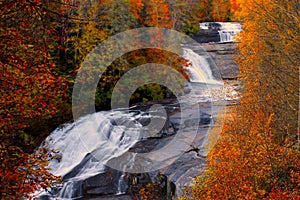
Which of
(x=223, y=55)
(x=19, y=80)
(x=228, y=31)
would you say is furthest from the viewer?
(x=228, y=31)

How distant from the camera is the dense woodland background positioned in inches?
213

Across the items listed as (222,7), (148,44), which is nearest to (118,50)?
(148,44)

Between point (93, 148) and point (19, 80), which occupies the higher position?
point (19, 80)

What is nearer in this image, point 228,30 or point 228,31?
point 228,31

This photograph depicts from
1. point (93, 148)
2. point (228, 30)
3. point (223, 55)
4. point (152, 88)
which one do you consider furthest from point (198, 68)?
point (93, 148)

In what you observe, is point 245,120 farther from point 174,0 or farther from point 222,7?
point 222,7

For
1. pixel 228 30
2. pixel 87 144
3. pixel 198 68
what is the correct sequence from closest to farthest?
pixel 87 144, pixel 198 68, pixel 228 30

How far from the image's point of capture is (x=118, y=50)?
17688mm

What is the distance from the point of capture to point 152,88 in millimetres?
18531

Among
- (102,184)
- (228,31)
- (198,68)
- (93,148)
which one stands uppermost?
(228,31)

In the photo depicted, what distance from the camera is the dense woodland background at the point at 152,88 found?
540 centimetres

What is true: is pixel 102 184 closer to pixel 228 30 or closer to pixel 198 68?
pixel 198 68

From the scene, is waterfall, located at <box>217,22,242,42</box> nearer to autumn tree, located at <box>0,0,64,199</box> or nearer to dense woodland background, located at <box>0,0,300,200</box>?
dense woodland background, located at <box>0,0,300,200</box>

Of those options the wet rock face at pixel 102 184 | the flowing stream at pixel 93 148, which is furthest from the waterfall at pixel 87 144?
the wet rock face at pixel 102 184
